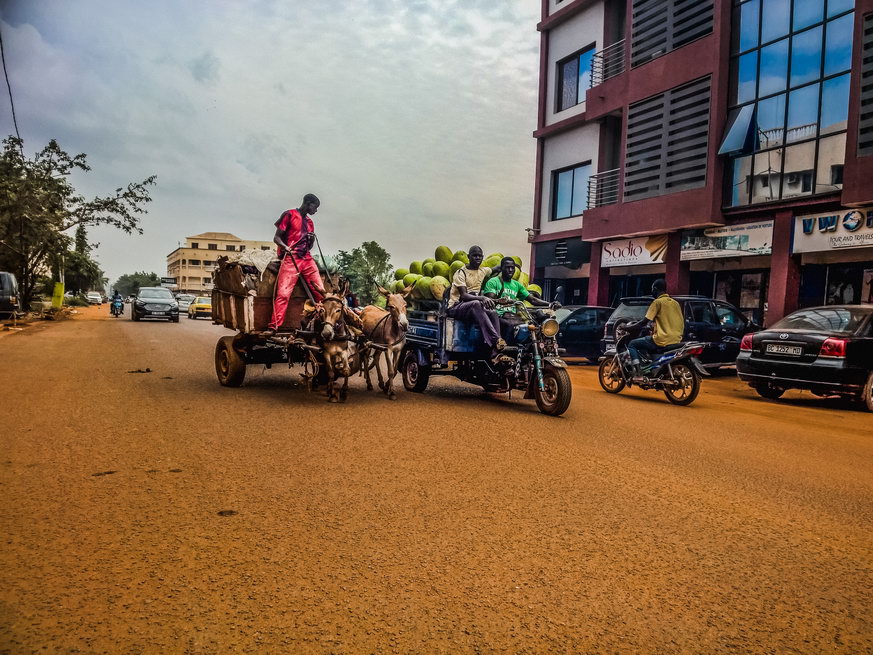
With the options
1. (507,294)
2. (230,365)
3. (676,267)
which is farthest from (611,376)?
(676,267)

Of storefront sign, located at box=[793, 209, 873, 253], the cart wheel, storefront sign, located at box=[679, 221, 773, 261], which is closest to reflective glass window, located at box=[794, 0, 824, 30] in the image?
storefront sign, located at box=[793, 209, 873, 253]

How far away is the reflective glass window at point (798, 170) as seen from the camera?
16484 millimetres

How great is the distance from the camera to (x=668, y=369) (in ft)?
33.7

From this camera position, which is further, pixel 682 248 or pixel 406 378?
pixel 682 248

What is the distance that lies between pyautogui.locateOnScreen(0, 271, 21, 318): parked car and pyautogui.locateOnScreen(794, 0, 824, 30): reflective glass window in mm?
30346

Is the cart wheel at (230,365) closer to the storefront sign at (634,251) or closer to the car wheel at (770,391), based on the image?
the car wheel at (770,391)

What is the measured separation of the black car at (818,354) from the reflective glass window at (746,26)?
10.8 m

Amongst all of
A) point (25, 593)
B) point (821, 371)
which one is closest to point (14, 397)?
point (25, 593)

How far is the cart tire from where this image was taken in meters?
9.89

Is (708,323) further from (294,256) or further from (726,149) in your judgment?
(294,256)

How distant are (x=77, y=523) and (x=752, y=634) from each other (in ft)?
12.1

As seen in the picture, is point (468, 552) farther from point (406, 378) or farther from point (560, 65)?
point (560, 65)

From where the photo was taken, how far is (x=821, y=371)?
10117 mm

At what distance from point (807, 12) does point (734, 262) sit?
24.0ft
